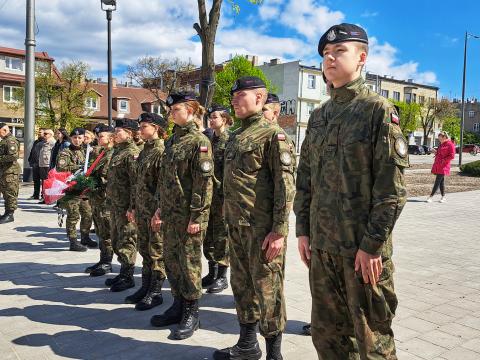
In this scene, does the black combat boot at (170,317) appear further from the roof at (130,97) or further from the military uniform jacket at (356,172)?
the roof at (130,97)

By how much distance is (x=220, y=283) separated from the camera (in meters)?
5.60

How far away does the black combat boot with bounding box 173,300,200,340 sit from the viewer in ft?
13.4

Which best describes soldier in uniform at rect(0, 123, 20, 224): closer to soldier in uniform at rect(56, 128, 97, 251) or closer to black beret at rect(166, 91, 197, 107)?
soldier in uniform at rect(56, 128, 97, 251)

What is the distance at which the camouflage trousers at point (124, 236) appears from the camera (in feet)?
17.6

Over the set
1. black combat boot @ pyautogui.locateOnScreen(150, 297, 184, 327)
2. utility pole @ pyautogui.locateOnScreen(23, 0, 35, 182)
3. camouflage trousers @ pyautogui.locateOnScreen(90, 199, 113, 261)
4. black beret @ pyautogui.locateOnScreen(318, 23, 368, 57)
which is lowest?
black combat boot @ pyautogui.locateOnScreen(150, 297, 184, 327)

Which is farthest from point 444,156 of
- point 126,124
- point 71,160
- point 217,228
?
point 126,124

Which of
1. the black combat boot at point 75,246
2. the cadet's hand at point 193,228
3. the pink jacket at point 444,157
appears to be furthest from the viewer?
the pink jacket at point 444,157

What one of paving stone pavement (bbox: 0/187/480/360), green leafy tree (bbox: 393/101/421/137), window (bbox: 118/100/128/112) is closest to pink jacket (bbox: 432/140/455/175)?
paving stone pavement (bbox: 0/187/480/360)

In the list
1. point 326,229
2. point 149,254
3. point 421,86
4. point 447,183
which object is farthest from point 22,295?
point 421,86

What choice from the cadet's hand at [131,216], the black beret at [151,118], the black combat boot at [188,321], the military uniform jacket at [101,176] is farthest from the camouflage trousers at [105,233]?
the black combat boot at [188,321]

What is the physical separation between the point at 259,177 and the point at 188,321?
1.63m

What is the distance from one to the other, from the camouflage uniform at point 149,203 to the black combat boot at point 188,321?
743 millimetres

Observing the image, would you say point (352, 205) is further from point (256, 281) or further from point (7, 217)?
point (7, 217)

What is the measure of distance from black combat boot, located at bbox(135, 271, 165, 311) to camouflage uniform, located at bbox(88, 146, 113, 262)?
155cm
